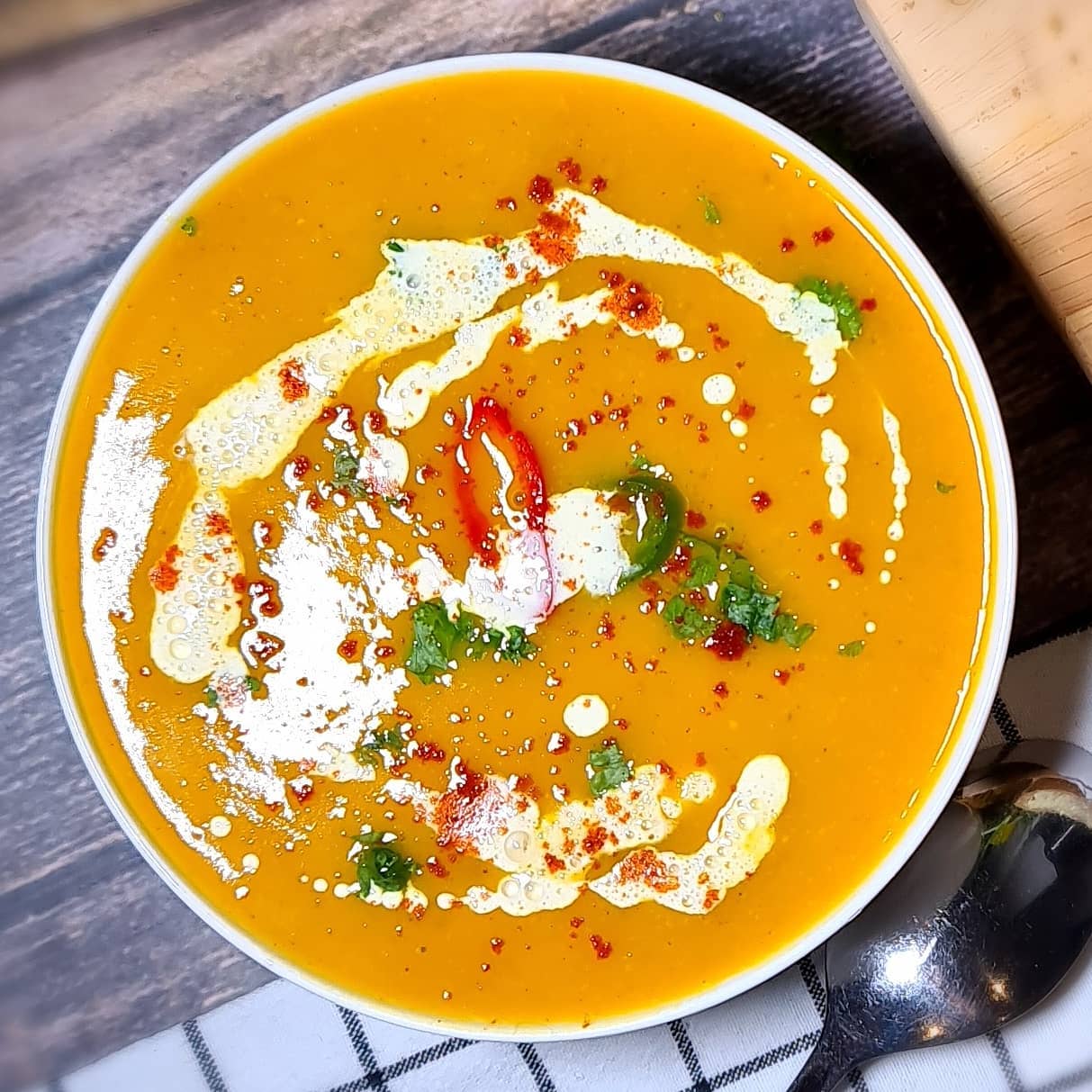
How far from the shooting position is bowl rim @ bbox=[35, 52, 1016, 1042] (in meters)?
1.25

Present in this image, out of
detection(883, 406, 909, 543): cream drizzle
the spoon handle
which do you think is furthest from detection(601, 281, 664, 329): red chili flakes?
→ the spoon handle

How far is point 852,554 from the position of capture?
4.27 feet

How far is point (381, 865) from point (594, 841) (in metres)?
0.26

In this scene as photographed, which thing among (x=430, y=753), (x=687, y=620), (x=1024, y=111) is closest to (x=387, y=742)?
(x=430, y=753)

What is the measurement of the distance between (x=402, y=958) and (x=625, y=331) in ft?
2.66

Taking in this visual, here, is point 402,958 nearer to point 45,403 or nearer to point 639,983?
point 639,983

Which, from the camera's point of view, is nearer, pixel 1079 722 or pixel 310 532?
pixel 310 532

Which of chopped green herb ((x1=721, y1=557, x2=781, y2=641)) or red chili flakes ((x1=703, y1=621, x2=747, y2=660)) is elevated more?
chopped green herb ((x1=721, y1=557, x2=781, y2=641))

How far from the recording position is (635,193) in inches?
50.7

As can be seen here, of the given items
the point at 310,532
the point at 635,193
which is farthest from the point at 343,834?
the point at 635,193

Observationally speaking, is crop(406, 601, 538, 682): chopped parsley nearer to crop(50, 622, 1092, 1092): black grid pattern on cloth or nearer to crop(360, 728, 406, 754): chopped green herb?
crop(360, 728, 406, 754): chopped green herb

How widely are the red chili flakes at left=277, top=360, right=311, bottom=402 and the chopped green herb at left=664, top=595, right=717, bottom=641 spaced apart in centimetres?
51

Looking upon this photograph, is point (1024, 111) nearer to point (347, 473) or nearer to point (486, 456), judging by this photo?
point (486, 456)

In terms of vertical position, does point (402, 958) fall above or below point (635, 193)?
below
